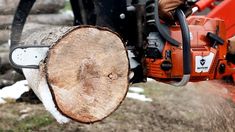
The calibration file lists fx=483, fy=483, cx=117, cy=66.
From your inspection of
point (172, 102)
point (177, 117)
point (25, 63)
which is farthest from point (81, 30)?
point (172, 102)

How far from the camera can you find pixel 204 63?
10.2 ft

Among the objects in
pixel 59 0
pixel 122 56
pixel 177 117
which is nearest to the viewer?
pixel 122 56

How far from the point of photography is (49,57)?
8.32 feet

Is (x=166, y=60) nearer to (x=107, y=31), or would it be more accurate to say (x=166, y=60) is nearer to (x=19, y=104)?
(x=107, y=31)

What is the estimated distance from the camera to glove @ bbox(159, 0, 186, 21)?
3.02m

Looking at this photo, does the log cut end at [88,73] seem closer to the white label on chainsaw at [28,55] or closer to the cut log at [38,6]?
the white label on chainsaw at [28,55]

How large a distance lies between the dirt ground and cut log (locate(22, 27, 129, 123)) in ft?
2.94

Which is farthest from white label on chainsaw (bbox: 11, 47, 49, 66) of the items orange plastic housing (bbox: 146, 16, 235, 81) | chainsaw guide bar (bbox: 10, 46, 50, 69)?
orange plastic housing (bbox: 146, 16, 235, 81)

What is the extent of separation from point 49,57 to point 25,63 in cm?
15

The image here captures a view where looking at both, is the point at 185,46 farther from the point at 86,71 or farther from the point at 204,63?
the point at 86,71

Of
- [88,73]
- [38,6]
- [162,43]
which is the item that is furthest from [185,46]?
[38,6]

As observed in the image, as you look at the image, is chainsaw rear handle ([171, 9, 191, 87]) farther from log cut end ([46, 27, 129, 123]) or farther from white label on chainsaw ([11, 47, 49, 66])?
white label on chainsaw ([11, 47, 49, 66])

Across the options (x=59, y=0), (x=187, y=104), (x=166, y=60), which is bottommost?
(x=187, y=104)

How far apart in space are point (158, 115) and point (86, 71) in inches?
56.4
